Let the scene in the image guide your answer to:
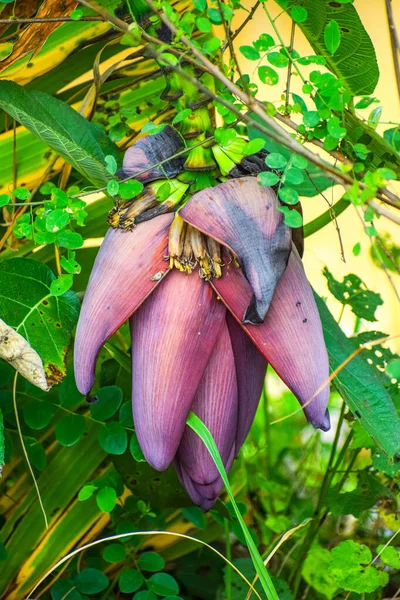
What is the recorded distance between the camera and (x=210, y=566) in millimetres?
760

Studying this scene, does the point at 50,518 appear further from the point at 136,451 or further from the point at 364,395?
the point at 364,395

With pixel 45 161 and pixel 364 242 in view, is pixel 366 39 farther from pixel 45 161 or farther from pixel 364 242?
pixel 364 242

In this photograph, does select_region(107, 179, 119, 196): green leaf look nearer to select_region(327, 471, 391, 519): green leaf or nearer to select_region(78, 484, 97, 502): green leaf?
select_region(78, 484, 97, 502): green leaf

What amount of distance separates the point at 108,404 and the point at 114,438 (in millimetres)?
28

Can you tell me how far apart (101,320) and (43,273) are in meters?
A: 0.13

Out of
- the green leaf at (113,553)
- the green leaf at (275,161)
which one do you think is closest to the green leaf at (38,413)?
the green leaf at (113,553)

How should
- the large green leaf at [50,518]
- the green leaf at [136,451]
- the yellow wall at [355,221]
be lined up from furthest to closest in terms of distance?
the yellow wall at [355,221] < the large green leaf at [50,518] < the green leaf at [136,451]

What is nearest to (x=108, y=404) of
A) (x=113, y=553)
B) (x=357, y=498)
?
(x=113, y=553)

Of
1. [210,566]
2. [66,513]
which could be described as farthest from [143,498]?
[210,566]

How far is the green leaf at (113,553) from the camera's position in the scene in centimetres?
61

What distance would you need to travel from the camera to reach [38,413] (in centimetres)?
60

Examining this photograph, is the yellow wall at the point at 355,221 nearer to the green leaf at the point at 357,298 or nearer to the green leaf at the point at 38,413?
the green leaf at the point at 357,298

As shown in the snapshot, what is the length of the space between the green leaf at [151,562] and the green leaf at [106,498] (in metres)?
0.08

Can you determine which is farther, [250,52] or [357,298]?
[357,298]
